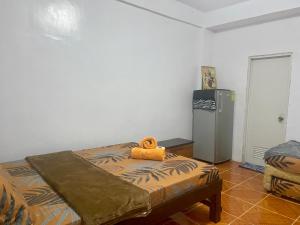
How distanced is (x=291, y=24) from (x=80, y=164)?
386 centimetres

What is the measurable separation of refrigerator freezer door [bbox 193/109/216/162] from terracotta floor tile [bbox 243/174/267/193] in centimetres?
79

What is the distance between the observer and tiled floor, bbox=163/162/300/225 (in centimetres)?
241

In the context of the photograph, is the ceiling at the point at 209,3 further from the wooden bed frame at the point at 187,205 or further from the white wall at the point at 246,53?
the wooden bed frame at the point at 187,205

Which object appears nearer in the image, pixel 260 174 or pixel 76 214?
pixel 76 214

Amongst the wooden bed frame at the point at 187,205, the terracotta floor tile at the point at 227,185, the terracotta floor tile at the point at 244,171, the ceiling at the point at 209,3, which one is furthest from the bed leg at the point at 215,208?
the ceiling at the point at 209,3

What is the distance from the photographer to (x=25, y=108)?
2.55 m

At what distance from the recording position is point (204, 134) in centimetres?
426

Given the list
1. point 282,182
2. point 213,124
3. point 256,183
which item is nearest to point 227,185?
point 256,183

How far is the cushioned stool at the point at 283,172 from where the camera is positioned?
2.80 m

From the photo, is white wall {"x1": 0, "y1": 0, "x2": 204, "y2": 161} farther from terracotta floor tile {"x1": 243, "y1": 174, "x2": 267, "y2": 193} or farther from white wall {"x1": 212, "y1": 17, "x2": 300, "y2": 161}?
terracotta floor tile {"x1": 243, "y1": 174, "x2": 267, "y2": 193}

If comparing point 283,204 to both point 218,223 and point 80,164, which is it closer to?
point 218,223

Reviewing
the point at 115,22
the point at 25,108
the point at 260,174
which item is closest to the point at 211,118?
the point at 260,174

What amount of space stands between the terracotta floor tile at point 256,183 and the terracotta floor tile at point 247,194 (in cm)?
10

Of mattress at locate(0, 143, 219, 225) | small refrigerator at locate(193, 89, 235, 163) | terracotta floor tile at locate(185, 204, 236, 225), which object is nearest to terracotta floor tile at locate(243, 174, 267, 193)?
small refrigerator at locate(193, 89, 235, 163)
